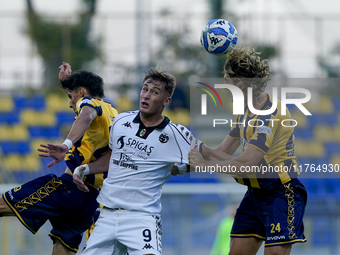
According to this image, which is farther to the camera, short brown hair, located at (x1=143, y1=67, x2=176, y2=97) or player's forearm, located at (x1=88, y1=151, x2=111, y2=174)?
player's forearm, located at (x1=88, y1=151, x2=111, y2=174)

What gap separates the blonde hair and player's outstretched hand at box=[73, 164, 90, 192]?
1739 mm

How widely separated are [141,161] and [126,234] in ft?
2.25

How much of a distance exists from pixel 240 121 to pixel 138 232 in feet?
5.17

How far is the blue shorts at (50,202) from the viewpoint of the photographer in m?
4.87

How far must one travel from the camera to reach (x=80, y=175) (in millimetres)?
4523

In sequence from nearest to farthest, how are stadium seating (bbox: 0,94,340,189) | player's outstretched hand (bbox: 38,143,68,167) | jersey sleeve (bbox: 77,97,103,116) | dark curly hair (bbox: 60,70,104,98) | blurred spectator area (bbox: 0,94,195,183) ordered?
player's outstretched hand (bbox: 38,143,68,167), jersey sleeve (bbox: 77,97,103,116), dark curly hair (bbox: 60,70,104,98), blurred spectator area (bbox: 0,94,195,183), stadium seating (bbox: 0,94,340,189)

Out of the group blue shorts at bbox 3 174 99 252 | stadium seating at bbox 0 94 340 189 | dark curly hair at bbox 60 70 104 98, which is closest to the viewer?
blue shorts at bbox 3 174 99 252

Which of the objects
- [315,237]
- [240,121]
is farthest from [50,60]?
[240,121]

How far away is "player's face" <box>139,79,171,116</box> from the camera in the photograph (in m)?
4.34

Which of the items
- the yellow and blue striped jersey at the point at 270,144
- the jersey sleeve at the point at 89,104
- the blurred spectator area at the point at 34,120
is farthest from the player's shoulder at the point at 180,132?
the blurred spectator area at the point at 34,120

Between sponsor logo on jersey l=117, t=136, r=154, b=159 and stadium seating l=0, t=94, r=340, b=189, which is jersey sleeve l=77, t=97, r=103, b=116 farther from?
stadium seating l=0, t=94, r=340, b=189

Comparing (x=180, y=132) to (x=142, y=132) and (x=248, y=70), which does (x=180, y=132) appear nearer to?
(x=142, y=132)

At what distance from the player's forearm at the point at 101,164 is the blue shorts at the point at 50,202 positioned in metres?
0.37

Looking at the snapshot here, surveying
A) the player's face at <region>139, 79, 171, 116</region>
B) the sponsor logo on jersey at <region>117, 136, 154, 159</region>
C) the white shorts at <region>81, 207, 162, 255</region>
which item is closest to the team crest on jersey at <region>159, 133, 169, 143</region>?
the sponsor logo on jersey at <region>117, 136, 154, 159</region>
